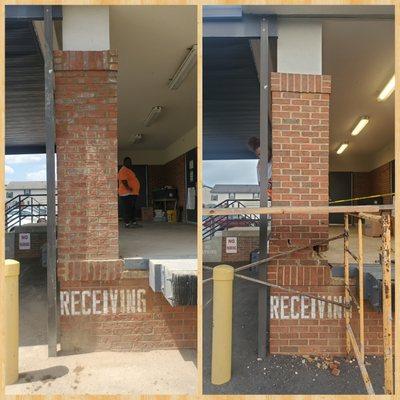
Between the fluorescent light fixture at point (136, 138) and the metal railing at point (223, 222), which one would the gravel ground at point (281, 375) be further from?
the fluorescent light fixture at point (136, 138)

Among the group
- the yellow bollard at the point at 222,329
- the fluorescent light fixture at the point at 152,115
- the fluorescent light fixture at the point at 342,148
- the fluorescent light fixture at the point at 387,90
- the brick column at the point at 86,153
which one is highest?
the fluorescent light fixture at the point at 152,115

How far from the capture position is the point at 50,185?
4.06 metres

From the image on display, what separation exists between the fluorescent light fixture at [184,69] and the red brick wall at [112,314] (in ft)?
10.0

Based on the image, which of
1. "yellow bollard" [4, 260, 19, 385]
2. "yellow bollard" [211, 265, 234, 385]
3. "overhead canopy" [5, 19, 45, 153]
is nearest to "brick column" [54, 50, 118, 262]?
"yellow bollard" [4, 260, 19, 385]

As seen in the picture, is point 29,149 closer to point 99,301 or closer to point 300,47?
point 99,301

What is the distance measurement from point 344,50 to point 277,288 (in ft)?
10.6

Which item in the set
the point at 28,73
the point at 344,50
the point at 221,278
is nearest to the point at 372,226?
the point at 344,50

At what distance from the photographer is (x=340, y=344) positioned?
4.12m

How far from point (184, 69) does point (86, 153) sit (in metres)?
2.55

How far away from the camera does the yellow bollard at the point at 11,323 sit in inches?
139

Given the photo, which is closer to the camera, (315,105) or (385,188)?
(315,105)

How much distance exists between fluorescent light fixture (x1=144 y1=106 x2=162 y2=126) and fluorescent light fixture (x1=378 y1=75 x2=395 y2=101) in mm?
4274

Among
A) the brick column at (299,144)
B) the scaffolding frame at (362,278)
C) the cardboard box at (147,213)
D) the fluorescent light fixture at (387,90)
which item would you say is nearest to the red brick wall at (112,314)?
the scaffolding frame at (362,278)

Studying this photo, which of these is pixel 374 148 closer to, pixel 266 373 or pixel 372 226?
pixel 372 226
